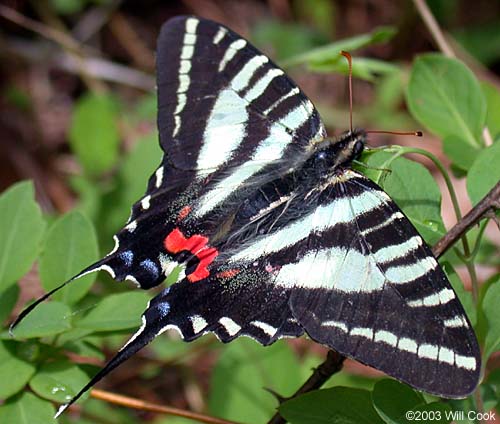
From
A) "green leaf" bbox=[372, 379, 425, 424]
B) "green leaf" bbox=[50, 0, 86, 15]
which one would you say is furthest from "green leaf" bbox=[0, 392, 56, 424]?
"green leaf" bbox=[50, 0, 86, 15]

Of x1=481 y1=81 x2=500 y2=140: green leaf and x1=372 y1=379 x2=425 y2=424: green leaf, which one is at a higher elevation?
x1=481 y1=81 x2=500 y2=140: green leaf

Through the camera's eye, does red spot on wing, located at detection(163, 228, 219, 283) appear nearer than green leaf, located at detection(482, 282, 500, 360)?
No

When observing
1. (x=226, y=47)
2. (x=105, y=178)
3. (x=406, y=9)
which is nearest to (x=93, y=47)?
(x=105, y=178)

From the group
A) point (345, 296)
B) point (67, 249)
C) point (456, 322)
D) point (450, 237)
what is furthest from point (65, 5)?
point (456, 322)

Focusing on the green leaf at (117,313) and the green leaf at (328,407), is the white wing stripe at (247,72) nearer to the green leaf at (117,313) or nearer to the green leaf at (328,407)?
the green leaf at (117,313)

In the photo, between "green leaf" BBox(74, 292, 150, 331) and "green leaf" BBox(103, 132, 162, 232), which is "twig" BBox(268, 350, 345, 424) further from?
"green leaf" BBox(103, 132, 162, 232)

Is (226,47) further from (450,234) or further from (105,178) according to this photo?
(105,178)

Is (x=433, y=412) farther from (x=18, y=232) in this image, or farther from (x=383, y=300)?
(x=18, y=232)
